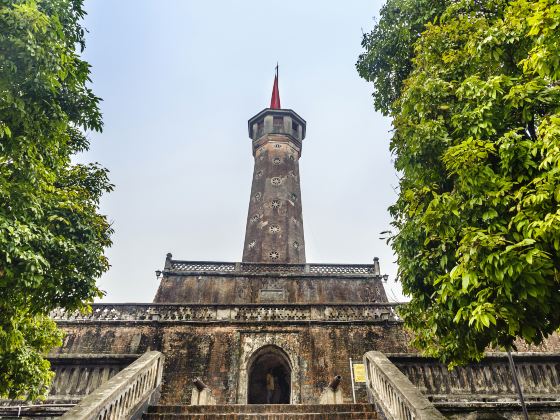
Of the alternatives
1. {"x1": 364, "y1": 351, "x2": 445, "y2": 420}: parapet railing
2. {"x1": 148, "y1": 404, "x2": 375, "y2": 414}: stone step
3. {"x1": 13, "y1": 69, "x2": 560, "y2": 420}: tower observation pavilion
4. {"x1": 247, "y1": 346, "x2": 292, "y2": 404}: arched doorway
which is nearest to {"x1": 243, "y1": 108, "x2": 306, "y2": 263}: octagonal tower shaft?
{"x1": 13, "y1": 69, "x2": 560, "y2": 420}: tower observation pavilion

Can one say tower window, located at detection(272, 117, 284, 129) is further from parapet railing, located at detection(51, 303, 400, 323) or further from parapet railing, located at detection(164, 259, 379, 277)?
parapet railing, located at detection(51, 303, 400, 323)

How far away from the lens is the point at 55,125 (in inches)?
227

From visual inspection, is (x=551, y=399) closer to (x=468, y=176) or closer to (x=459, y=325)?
(x=459, y=325)

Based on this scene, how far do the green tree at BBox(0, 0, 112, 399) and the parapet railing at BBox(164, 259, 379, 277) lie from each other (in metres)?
11.6

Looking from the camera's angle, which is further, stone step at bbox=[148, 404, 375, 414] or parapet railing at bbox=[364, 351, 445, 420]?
stone step at bbox=[148, 404, 375, 414]

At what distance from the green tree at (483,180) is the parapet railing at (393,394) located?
765 mm

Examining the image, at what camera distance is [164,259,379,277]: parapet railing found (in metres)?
19.8

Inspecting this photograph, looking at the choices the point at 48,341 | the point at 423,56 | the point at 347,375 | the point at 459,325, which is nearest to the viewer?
the point at 459,325

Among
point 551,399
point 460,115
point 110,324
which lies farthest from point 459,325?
point 110,324

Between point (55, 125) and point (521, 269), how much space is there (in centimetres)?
630

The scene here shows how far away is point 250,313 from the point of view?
42.4 feet

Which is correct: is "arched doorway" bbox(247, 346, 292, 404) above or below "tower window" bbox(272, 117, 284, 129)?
below

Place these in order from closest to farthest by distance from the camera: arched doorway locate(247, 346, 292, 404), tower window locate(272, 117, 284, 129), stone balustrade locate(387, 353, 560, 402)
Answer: stone balustrade locate(387, 353, 560, 402)
arched doorway locate(247, 346, 292, 404)
tower window locate(272, 117, 284, 129)

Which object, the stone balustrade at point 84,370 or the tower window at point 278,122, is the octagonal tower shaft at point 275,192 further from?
the stone balustrade at point 84,370
